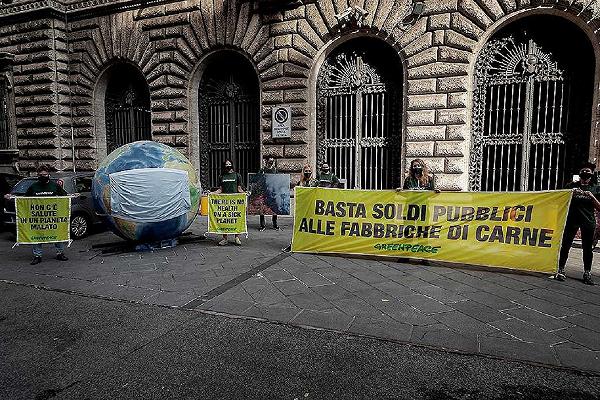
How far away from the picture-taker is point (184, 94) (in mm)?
13367

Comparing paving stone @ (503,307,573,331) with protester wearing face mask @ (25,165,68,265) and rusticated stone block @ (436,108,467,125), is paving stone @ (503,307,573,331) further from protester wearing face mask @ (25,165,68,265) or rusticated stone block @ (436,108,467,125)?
protester wearing face mask @ (25,165,68,265)

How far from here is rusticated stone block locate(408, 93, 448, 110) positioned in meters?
10.5

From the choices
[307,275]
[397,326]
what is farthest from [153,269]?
[397,326]

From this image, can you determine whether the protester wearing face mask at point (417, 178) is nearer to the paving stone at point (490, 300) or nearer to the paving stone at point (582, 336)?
the paving stone at point (490, 300)

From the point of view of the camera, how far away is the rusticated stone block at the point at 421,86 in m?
10.6

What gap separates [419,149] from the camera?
10.7m

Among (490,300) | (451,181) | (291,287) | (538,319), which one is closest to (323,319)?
(291,287)

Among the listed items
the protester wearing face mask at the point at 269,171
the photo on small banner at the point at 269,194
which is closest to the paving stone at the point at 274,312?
the photo on small banner at the point at 269,194

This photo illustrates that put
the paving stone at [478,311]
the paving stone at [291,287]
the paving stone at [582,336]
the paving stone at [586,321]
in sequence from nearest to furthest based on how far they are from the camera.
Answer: the paving stone at [582,336]
the paving stone at [586,321]
the paving stone at [478,311]
the paving stone at [291,287]

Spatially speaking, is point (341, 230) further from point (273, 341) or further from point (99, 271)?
point (99, 271)

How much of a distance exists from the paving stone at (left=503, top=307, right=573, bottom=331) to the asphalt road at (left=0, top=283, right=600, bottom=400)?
3.20ft

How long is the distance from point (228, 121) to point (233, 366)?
37.0 feet

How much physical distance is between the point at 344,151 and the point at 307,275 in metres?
6.83

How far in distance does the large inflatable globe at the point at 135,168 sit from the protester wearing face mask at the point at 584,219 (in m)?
6.30
